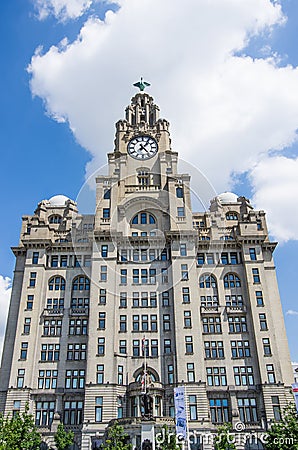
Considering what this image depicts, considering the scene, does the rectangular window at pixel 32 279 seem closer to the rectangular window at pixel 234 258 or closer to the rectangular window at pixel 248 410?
the rectangular window at pixel 234 258

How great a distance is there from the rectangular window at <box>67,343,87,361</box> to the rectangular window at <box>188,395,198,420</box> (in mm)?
18598

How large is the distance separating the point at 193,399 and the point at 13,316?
3390cm

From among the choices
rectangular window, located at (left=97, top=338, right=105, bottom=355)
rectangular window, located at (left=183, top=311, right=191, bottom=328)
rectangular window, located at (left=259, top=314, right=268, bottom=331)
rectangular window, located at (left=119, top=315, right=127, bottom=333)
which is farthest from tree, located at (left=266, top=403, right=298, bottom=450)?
rectangular window, located at (left=119, top=315, right=127, bottom=333)

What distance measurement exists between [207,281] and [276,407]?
23440mm

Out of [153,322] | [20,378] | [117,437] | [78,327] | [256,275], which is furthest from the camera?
[256,275]

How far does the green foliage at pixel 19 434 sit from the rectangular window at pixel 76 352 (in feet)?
41.1

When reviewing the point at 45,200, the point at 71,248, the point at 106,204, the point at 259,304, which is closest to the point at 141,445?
the point at 259,304

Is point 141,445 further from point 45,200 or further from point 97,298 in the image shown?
point 45,200

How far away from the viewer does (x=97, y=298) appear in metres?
73.2

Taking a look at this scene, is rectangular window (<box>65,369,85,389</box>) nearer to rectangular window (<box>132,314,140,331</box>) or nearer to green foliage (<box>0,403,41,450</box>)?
green foliage (<box>0,403,41,450</box>)

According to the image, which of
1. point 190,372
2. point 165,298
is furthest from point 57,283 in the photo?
point 190,372

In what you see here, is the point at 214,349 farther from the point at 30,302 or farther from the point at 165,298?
the point at 30,302

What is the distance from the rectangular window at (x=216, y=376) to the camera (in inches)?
2694

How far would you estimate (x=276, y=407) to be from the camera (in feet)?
212
